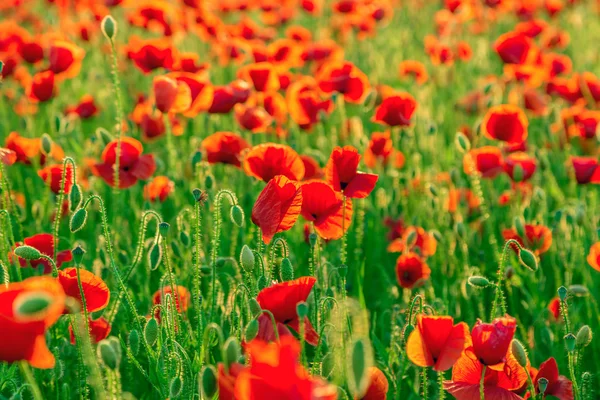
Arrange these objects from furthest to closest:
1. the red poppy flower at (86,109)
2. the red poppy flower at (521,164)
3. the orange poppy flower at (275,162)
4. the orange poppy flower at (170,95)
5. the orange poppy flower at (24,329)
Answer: the red poppy flower at (86,109) < the red poppy flower at (521,164) < the orange poppy flower at (170,95) < the orange poppy flower at (275,162) < the orange poppy flower at (24,329)

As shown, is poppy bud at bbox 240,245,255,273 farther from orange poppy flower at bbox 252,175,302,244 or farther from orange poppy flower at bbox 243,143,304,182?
orange poppy flower at bbox 243,143,304,182

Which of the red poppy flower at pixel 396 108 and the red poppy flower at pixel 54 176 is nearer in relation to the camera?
the red poppy flower at pixel 54 176

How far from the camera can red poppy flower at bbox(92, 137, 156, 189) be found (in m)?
2.51

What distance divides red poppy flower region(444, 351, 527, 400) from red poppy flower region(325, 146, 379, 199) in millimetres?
485

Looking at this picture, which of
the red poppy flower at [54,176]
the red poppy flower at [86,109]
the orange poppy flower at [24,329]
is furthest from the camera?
the red poppy flower at [86,109]

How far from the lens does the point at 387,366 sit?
1884 millimetres

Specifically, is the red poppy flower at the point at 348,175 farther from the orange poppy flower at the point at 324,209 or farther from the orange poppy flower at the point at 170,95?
the orange poppy flower at the point at 170,95

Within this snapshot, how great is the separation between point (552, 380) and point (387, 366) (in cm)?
37

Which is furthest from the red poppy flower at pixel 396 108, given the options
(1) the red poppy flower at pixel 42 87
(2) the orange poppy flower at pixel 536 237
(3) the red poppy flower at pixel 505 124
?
(1) the red poppy flower at pixel 42 87

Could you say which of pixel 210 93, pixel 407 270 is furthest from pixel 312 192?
pixel 210 93

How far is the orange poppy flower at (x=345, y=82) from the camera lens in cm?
322

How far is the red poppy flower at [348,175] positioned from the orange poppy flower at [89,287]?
1.89ft

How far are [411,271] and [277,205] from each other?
76 centimetres

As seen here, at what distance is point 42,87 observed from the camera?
3146 mm
